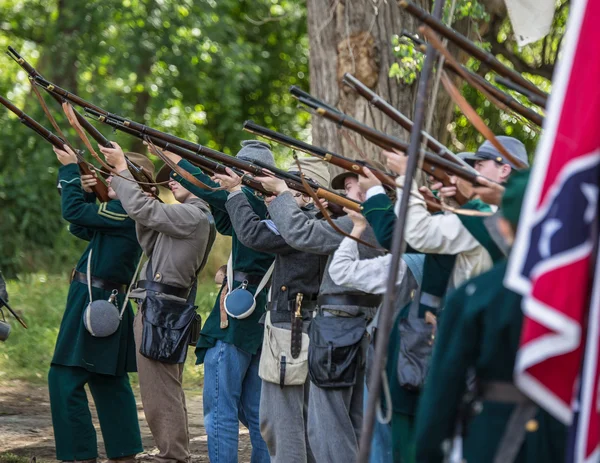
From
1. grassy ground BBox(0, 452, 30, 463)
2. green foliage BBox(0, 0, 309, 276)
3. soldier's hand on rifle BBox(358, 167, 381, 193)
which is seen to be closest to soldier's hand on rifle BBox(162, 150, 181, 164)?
soldier's hand on rifle BBox(358, 167, 381, 193)

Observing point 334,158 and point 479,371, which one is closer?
point 479,371

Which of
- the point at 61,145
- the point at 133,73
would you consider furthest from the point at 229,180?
the point at 133,73

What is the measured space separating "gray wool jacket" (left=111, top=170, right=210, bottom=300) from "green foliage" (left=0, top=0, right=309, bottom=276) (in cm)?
794

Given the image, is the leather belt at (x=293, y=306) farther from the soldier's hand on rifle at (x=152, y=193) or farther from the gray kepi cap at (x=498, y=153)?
the gray kepi cap at (x=498, y=153)

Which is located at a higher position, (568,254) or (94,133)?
(94,133)

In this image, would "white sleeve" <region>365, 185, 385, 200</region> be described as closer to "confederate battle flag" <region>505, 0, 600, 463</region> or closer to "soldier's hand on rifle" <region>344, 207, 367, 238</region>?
"soldier's hand on rifle" <region>344, 207, 367, 238</region>

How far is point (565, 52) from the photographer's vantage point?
2771 mm

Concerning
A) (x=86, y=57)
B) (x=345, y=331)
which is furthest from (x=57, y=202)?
(x=345, y=331)

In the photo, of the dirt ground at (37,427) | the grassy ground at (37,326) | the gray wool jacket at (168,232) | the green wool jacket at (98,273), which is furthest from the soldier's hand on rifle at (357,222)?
the grassy ground at (37,326)

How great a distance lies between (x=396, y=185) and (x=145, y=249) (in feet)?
8.31

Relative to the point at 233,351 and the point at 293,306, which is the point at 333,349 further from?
the point at 233,351

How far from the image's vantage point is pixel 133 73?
655 inches

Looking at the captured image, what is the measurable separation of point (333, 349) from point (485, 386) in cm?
234

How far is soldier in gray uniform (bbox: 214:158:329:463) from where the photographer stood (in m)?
5.73
